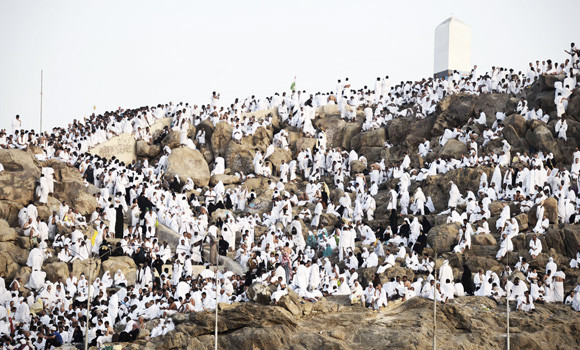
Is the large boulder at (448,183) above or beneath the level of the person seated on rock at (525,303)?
above

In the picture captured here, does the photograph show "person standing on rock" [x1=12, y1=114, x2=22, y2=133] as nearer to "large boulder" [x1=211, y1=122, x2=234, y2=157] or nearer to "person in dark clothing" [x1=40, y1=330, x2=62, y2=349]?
"large boulder" [x1=211, y1=122, x2=234, y2=157]

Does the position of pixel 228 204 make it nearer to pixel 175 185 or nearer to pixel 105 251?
pixel 175 185

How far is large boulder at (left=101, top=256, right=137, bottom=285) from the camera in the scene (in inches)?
1033

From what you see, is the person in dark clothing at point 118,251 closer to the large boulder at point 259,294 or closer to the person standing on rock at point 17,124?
the large boulder at point 259,294

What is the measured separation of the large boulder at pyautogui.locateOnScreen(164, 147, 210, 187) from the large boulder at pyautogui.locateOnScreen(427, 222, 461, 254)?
516 inches

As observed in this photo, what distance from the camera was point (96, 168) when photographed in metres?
33.0

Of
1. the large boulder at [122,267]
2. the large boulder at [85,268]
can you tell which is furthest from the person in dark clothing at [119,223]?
the large boulder at [85,268]

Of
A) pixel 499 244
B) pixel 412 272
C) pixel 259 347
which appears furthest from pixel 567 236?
pixel 259 347

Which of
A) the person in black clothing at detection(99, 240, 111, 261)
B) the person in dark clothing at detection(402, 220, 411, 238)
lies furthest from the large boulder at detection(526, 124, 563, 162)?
the person in black clothing at detection(99, 240, 111, 261)

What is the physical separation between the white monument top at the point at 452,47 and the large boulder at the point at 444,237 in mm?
29357

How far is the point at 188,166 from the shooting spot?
36688mm

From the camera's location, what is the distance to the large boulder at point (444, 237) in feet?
90.0

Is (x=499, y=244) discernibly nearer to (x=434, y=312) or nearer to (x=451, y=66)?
(x=434, y=312)

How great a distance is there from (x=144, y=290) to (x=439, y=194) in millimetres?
14876
